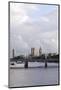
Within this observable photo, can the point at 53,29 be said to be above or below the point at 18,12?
below

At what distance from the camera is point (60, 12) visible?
419 cm

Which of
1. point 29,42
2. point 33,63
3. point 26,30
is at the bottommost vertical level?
point 33,63

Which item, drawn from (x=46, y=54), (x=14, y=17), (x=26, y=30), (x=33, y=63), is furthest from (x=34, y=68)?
(x=14, y=17)

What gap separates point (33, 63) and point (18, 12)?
3.59 ft

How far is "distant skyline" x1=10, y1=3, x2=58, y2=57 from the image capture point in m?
4.04

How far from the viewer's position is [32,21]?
411 centimetres

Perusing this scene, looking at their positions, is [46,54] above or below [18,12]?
below

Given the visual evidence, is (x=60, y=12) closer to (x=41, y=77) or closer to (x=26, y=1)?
(x=26, y=1)

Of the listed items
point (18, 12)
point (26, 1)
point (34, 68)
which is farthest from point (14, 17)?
point (34, 68)

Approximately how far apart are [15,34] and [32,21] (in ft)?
1.46

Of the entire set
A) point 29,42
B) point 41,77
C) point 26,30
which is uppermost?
point 26,30

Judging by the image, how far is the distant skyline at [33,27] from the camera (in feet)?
13.3

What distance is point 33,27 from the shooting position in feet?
13.5

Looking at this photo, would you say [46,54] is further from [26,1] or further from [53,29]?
[26,1]
